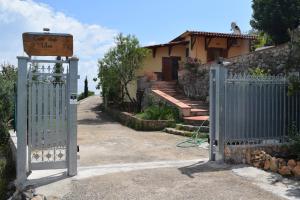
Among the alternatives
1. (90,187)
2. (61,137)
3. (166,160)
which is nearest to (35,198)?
(90,187)

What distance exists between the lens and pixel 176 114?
1655 centimetres

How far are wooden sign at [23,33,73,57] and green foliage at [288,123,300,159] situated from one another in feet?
17.1

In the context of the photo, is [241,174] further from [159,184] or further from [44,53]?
[44,53]

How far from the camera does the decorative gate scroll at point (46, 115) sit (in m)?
6.91

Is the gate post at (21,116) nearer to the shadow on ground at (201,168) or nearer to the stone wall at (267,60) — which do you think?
the shadow on ground at (201,168)

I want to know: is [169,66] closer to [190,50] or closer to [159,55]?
[159,55]

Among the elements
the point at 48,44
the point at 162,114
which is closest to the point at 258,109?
the point at 48,44

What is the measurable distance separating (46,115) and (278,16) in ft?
52.4

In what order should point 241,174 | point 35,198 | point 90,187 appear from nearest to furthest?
point 35,198, point 90,187, point 241,174

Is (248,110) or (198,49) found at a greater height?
(198,49)

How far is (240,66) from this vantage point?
16312mm

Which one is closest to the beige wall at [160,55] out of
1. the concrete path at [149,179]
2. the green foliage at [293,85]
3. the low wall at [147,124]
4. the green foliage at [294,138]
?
the low wall at [147,124]

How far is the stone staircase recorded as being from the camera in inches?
604

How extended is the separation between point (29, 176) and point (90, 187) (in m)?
1.36
